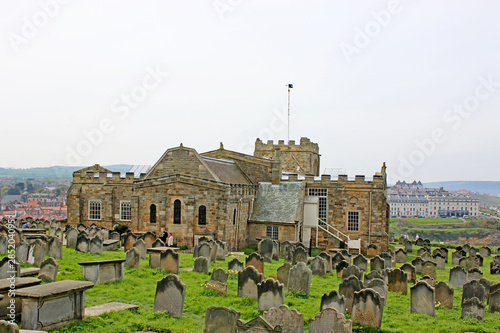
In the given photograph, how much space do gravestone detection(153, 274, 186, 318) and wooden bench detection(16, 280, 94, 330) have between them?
2.24 meters

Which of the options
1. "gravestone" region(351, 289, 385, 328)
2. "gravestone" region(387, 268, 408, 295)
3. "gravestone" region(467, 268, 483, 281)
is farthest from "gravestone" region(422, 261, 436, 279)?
"gravestone" region(351, 289, 385, 328)

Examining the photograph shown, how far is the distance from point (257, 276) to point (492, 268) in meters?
19.3

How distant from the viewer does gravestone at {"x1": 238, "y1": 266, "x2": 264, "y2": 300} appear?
50.7 feet

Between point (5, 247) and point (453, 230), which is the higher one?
point (5, 247)

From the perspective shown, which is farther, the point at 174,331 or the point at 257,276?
the point at 257,276

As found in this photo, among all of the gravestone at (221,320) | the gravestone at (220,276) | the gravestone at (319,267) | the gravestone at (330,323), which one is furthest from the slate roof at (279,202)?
the gravestone at (221,320)

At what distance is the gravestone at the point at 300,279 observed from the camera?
16.7 m

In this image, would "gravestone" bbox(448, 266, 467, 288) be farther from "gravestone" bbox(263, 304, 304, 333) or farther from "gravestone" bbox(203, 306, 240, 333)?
"gravestone" bbox(203, 306, 240, 333)

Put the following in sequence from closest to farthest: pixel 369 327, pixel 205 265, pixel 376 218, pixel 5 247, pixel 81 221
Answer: pixel 369 327, pixel 205 265, pixel 5 247, pixel 376 218, pixel 81 221

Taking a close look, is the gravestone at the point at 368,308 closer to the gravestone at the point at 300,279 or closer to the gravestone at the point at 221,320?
the gravestone at the point at 300,279

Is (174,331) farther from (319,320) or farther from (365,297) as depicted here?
(365,297)

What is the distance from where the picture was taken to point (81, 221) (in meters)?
44.0

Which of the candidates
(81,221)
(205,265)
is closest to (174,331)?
(205,265)

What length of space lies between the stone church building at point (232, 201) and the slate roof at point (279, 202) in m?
0.08
